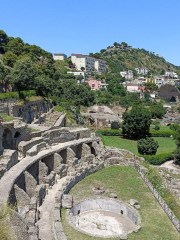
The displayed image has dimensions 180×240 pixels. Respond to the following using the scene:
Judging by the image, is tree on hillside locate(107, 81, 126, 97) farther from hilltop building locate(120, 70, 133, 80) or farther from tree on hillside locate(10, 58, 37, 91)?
tree on hillside locate(10, 58, 37, 91)

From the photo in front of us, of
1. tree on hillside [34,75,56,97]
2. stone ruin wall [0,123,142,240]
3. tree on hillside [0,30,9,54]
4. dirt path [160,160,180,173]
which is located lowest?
dirt path [160,160,180,173]

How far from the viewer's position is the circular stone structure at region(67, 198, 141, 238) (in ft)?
53.7

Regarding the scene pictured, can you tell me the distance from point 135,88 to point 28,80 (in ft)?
279

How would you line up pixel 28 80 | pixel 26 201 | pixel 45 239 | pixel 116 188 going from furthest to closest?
pixel 28 80 < pixel 116 188 < pixel 26 201 < pixel 45 239

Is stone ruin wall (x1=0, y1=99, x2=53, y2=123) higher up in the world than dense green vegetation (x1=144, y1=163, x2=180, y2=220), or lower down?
higher up

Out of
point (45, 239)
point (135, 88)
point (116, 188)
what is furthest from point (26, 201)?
point (135, 88)

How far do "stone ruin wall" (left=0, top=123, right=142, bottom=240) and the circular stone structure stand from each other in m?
1.78

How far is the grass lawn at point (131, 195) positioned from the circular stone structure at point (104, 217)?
2.08 feet

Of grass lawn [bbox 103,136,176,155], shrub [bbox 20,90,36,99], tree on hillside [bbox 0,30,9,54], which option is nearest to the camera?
shrub [bbox 20,90,36,99]

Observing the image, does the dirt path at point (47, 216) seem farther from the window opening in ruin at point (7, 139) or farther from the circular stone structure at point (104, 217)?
the window opening in ruin at point (7, 139)

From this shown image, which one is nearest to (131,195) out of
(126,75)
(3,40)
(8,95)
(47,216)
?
(47,216)

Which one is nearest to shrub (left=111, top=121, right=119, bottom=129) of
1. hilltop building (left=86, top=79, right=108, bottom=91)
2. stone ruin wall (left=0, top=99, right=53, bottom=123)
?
stone ruin wall (left=0, top=99, right=53, bottom=123)

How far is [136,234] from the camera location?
14719 millimetres

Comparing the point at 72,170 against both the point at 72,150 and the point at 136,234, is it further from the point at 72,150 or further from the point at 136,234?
the point at 136,234
